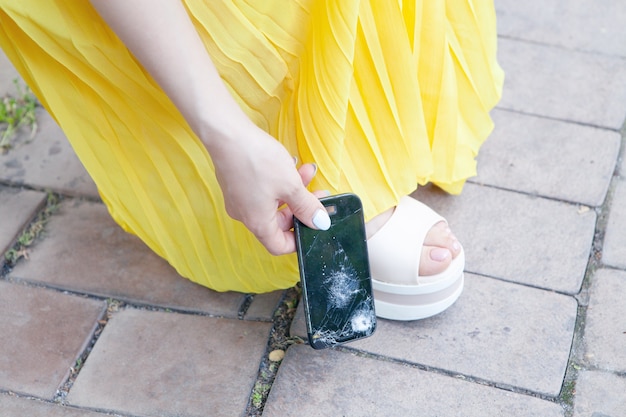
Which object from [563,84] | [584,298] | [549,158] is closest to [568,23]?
[563,84]

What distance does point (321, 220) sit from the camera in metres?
1.00

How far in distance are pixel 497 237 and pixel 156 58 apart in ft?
2.40

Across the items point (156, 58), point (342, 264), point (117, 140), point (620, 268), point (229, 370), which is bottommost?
point (620, 268)

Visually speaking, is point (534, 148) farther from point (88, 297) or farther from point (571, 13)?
point (88, 297)

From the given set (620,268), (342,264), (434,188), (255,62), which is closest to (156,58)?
(255,62)

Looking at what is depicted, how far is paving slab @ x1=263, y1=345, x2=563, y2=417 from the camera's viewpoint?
42.5 inches

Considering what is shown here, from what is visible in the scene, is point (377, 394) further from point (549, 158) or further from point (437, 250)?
point (549, 158)

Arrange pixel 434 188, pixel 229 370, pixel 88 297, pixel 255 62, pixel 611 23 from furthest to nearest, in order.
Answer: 1. pixel 611 23
2. pixel 434 188
3. pixel 88 297
4. pixel 229 370
5. pixel 255 62

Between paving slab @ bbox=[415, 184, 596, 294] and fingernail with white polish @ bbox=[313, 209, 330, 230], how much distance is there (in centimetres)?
37

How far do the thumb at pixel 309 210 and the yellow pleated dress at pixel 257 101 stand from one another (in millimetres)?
94

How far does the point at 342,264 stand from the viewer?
3.55ft

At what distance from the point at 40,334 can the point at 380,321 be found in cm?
55

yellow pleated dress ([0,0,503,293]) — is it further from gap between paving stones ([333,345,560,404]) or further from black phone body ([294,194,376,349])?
gap between paving stones ([333,345,560,404])

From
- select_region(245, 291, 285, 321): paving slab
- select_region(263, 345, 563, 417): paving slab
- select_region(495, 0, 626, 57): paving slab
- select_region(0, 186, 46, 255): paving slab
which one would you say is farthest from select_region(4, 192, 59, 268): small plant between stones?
select_region(495, 0, 626, 57): paving slab
